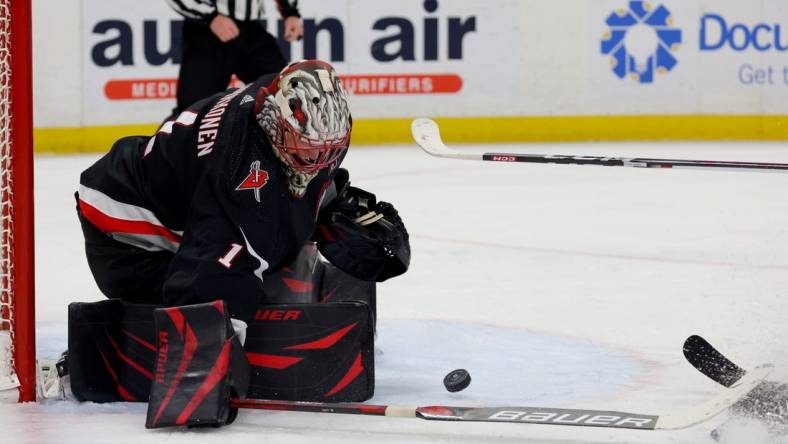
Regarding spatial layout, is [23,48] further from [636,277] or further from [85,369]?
[636,277]

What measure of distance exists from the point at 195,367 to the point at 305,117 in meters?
0.46

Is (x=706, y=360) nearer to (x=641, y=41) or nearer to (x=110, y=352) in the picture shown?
(x=110, y=352)

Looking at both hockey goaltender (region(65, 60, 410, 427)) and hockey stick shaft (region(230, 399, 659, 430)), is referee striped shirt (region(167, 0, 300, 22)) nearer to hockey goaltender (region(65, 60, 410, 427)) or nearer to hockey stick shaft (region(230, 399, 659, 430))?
hockey goaltender (region(65, 60, 410, 427))

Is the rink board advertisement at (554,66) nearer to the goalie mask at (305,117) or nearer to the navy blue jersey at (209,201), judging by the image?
the navy blue jersey at (209,201)

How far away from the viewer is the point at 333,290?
2910mm

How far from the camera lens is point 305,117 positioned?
230 cm

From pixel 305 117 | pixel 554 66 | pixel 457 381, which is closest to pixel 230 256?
pixel 305 117

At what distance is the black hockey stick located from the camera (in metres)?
2.82

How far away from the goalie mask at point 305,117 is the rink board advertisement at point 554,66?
4.97m

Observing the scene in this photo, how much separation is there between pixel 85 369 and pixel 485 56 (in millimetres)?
5318

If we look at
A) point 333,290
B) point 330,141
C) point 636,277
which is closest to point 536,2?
point 636,277

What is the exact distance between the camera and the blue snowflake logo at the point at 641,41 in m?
7.62

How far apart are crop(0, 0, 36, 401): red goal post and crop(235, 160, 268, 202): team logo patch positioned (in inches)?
17.3

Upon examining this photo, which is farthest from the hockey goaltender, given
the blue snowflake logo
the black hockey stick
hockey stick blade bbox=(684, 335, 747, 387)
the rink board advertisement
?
the blue snowflake logo
